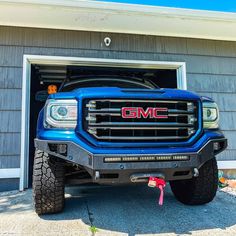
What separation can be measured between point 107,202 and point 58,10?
9.87 feet

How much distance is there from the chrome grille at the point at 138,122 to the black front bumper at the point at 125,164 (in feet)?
0.69

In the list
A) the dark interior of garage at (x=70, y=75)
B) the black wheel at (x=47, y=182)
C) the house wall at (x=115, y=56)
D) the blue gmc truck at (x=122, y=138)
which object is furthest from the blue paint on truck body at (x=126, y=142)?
the house wall at (x=115, y=56)

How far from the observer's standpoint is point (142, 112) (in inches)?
104

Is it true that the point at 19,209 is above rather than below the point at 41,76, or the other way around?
below

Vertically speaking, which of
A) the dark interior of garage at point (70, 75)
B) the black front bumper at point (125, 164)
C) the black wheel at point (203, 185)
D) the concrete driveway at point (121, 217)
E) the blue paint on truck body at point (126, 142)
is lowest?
the concrete driveway at point (121, 217)

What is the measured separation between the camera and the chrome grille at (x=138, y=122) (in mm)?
2553

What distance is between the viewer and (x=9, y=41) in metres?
4.72

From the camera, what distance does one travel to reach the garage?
449cm

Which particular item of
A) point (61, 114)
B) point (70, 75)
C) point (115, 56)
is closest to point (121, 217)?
point (61, 114)

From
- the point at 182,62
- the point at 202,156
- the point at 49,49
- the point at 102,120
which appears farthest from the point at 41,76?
the point at 202,156

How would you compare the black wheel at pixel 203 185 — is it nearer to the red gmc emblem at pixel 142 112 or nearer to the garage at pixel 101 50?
the red gmc emblem at pixel 142 112

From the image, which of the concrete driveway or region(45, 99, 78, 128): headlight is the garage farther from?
the concrete driveway

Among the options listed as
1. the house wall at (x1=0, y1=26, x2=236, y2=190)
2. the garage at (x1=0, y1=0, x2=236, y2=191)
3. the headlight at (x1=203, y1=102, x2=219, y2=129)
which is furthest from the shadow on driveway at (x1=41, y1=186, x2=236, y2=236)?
the house wall at (x1=0, y1=26, x2=236, y2=190)

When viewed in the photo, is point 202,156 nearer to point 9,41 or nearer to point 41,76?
point 9,41
